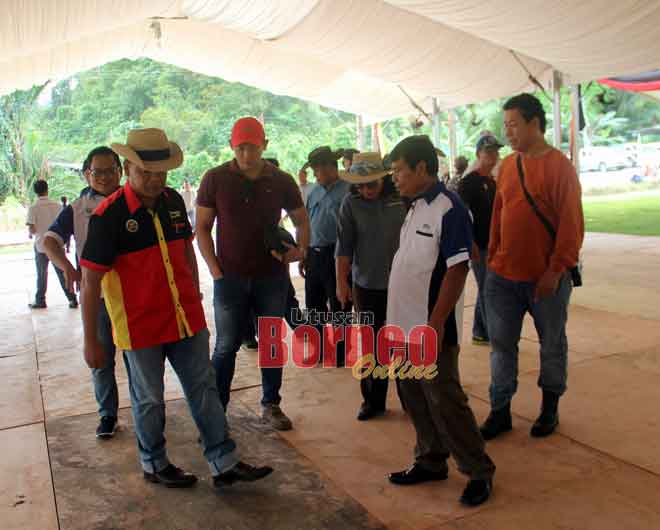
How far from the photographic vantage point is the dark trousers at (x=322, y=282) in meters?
5.62

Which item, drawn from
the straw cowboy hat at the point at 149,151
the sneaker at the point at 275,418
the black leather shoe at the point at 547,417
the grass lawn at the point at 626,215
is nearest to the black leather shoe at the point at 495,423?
the black leather shoe at the point at 547,417

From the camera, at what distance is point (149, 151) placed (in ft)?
10.4

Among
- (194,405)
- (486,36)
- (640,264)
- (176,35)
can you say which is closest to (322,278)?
(194,405)

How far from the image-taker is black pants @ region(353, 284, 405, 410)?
417cm

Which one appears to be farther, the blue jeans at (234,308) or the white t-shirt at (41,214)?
the white t-shirt at (41,214)

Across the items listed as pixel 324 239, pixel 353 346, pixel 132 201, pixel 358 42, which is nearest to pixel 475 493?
pixel 132 201

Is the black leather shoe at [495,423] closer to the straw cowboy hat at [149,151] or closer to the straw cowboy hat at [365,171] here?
the straw cowboy hat at [365,171]

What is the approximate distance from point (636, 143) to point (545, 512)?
117 feet

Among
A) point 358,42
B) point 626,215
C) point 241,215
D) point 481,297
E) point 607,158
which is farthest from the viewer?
point 607,158

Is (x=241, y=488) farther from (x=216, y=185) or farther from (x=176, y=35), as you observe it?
(x=176, y=35)

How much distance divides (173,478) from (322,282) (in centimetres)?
259

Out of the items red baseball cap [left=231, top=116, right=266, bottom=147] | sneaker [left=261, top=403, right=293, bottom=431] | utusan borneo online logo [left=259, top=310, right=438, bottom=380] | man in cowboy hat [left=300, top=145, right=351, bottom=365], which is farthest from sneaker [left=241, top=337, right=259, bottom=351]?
red baseball cap [left=231, top=116, right=266, bottom=147]

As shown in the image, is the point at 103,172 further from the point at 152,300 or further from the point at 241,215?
the point at 152,300

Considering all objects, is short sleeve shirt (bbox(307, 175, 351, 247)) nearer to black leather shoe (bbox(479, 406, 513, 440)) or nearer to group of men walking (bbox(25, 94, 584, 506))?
group of men walking (bbox(25, 94, 584, 506))
